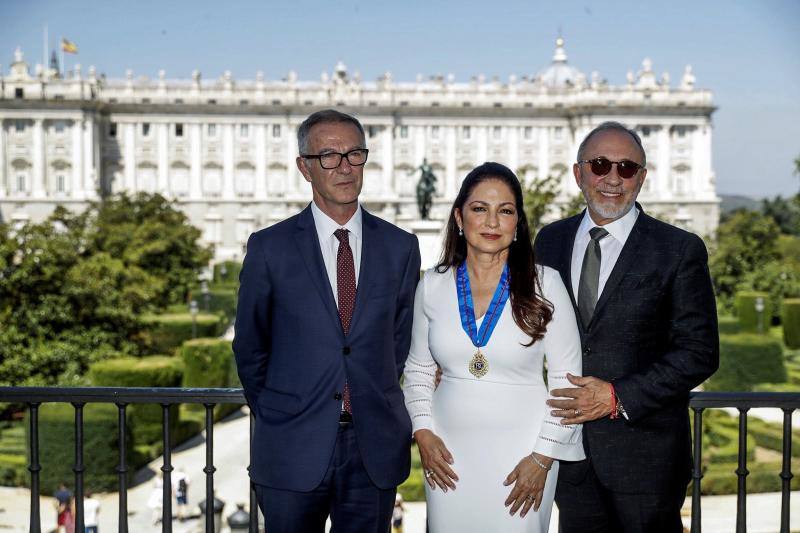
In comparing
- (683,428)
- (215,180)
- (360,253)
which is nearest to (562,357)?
(683,428)

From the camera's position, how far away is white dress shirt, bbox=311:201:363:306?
12.5ft

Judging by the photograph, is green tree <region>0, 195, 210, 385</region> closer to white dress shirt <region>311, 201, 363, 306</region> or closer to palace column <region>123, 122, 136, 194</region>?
white dress shirt <region>311, 201, 363, 306</region>

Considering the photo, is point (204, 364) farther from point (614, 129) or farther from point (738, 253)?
point (738, 253)

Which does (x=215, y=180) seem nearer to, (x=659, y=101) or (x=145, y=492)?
(x=659, y=101)

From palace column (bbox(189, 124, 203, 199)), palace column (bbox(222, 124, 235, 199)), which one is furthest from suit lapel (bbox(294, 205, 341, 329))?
palace column (bbox(189, 124, 203, 199))

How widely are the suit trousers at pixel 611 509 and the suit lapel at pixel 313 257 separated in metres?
1.22

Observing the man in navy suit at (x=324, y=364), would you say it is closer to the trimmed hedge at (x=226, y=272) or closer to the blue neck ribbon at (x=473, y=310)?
the blue neck ribbon at (x=473, y=310)

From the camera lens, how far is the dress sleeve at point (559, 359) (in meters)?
3.55

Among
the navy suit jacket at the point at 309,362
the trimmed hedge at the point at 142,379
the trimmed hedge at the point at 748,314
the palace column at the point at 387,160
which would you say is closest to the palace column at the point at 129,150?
the palace column at the point at 387,160

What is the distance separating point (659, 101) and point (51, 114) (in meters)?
38.5

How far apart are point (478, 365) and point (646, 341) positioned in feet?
2.41

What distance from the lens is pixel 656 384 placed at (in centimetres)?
366

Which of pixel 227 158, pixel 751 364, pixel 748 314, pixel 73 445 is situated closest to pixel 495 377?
pixel 73 445

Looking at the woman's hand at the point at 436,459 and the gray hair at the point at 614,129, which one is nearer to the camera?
the woman's hand at the point at 436,459
